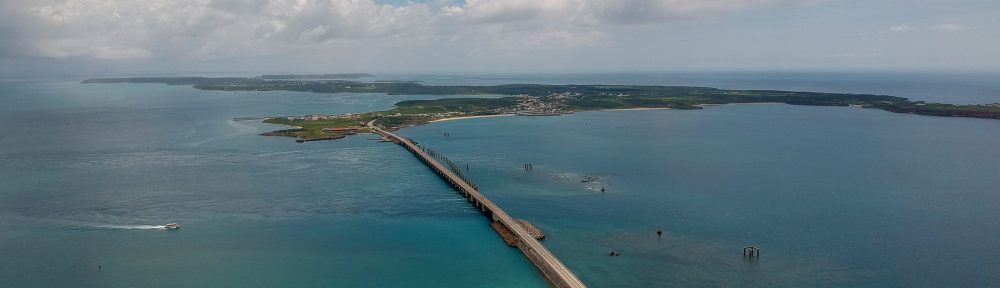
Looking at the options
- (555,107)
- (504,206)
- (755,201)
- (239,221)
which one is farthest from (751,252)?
(555,107)

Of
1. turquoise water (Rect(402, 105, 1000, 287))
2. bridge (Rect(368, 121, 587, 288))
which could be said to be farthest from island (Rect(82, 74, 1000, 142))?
bridge (Rect(368, 121, 587, 288))

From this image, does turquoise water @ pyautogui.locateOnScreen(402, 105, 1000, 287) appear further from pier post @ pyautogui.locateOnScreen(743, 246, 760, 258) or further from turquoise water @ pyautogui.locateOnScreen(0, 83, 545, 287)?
turquoise water @ pyautogui.locateOnScreen(0, 83, 545, 287)

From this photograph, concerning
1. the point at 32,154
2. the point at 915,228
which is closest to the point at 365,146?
the point at 32,154

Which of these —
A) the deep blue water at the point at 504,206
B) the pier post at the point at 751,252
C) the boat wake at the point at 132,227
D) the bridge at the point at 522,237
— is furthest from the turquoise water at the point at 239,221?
the pier post at the point at 751,252

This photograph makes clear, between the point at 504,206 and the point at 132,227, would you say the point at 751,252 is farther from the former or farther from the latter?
the point at 132,227

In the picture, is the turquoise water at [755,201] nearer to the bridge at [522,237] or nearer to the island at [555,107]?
the bridge at [522,237]

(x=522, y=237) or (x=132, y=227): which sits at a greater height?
(x=522, y=237)

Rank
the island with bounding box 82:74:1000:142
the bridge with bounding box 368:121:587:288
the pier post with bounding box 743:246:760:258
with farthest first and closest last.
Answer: the island with bounding box 82:74:1000:142
the pier post with bounding box 743:246:760:258
the bridge with bounding box 368:121:587:288
